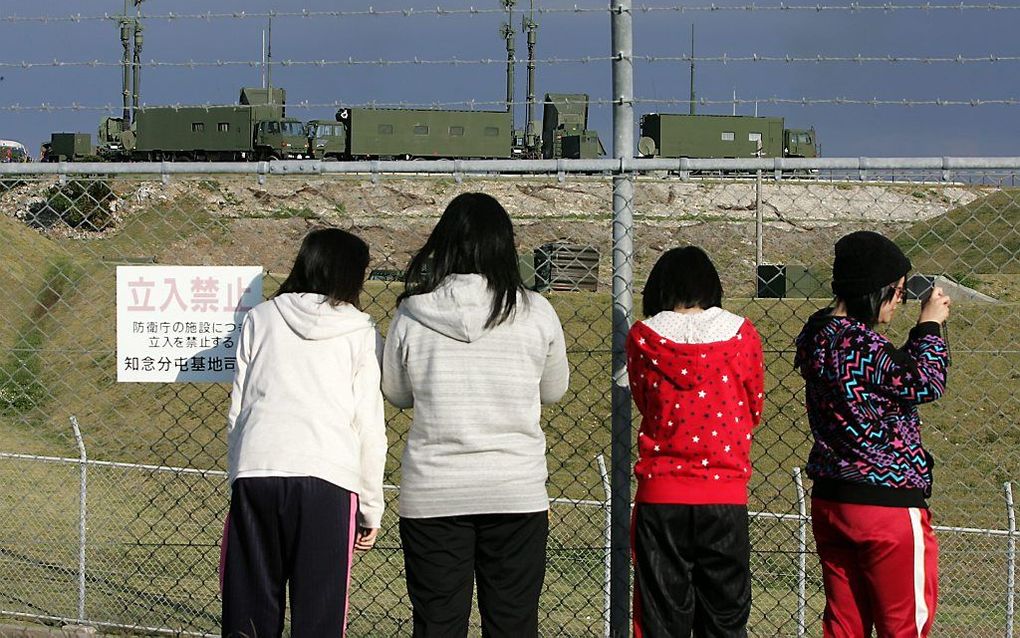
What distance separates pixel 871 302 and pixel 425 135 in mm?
31781

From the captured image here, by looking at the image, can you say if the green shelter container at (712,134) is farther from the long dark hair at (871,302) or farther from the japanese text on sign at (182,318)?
the long dark hair at (871,302)

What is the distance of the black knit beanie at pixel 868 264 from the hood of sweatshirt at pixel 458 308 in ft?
4.00

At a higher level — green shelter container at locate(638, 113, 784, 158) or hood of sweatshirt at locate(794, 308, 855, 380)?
green shelter container at locate(638, 113, 784, 158)

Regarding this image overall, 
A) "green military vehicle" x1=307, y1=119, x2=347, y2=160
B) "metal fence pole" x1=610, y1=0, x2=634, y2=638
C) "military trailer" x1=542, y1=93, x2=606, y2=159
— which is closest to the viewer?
"metal fence pole" x1=610, y1=0, x2=634, y2=638

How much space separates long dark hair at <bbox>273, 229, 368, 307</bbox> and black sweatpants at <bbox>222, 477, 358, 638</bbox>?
0.67 meters

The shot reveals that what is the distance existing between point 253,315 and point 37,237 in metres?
24.5

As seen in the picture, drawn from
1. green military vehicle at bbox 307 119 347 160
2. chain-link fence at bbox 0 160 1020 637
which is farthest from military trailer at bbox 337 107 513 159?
chain-link fence at bbox 0 160 1020 637

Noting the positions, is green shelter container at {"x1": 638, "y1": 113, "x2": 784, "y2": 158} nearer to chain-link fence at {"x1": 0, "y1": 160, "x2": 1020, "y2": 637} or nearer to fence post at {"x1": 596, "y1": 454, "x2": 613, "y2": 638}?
chain-link fence at {"x1": 0, "y1": 160, "x2": 1020, "y2": 637}

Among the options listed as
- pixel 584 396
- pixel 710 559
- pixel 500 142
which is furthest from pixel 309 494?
pixel 500 142

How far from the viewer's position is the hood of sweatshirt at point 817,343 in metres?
3.94

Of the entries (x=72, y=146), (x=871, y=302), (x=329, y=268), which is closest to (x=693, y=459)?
(x=871, y=302)

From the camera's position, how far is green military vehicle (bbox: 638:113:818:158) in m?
35.5

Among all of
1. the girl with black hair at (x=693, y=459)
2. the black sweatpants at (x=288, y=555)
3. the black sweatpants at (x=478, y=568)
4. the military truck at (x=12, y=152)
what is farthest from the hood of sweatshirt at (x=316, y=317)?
the military truck at (x=12, y=152)

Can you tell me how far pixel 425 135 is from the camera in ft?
115
